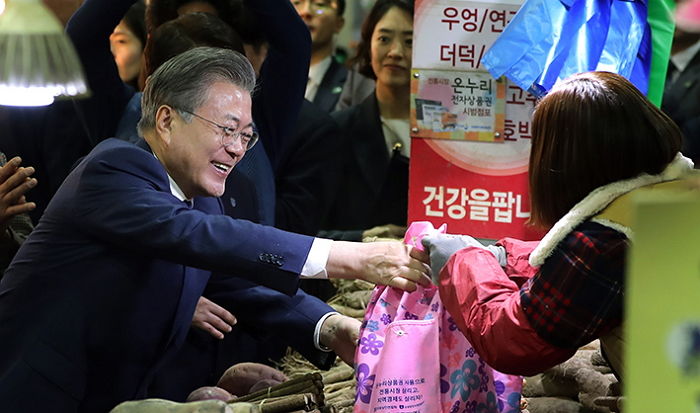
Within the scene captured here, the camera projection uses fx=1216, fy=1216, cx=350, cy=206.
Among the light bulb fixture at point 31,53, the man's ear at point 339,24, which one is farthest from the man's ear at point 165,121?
the man's ear at point 339,24

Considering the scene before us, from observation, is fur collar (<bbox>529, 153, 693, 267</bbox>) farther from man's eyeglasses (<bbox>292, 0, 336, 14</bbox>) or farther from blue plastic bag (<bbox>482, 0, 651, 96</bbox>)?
man's eyeglasses (<bbox>292, 0, 336, 14</bbox>)

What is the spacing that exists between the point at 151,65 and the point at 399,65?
4.57 feet

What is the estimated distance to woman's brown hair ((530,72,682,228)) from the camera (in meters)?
2.35

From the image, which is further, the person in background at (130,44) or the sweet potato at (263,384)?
the person in background at (130,44)

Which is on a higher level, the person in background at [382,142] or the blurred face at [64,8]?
the blurred face at [64,8]

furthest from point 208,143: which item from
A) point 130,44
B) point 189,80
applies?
point 130,44

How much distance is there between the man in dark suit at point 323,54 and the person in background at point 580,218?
8.91ft

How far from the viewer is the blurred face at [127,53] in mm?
4637

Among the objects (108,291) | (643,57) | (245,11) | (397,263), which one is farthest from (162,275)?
(643,57)

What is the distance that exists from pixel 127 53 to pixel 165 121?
6.17 ft

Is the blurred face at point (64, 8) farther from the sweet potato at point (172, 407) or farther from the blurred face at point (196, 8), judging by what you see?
the sweet potato at point (172, 407)

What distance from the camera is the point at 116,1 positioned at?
3424 mm

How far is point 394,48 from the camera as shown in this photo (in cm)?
462

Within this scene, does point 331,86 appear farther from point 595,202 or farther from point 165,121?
point 595,202
